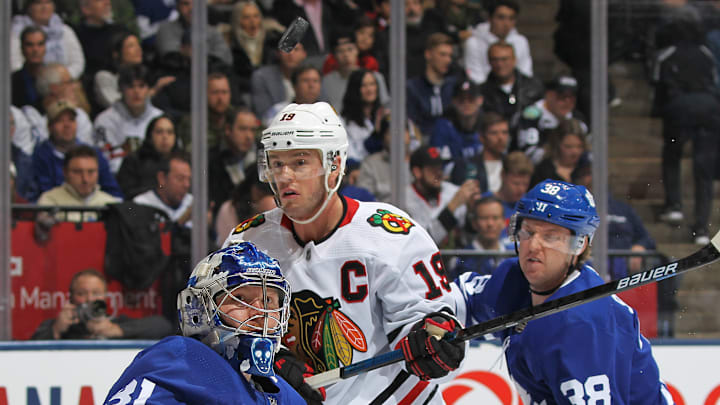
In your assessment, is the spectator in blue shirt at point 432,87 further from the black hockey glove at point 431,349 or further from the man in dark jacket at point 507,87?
the black hockey glove at point 431,349

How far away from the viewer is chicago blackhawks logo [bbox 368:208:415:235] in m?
2.64

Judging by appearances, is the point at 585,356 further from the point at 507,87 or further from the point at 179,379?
the point at 507,87

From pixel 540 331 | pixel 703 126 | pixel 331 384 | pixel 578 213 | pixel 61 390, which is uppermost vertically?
pixel 703 126

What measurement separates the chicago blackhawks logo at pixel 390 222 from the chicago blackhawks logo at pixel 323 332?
24cm

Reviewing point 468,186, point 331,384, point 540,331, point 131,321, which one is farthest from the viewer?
point 468,186

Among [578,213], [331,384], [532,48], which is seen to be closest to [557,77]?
[532,48]

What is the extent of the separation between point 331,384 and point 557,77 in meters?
2.55

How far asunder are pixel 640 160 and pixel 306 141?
255 centimetres

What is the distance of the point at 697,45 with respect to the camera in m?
4.71

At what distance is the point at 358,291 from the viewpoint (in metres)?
2.58

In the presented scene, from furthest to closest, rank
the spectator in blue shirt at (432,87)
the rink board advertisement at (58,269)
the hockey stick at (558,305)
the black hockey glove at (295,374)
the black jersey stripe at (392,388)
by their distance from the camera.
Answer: the spectator in blue shirt at (432,87), the rink board advertisement at (58,269), the black jersey stripe at (392,388), the black hockey glove at (295,374), the hockey stick at (558,305)

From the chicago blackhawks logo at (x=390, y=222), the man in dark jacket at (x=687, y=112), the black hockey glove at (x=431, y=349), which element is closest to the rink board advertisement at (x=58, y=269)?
the chicago blackhawks logo at (x=390, y=222)

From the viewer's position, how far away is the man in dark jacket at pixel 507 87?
4.67 metres

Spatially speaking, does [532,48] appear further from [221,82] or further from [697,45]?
[221,82]
